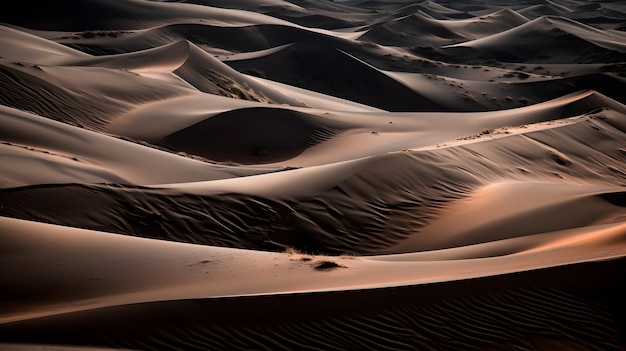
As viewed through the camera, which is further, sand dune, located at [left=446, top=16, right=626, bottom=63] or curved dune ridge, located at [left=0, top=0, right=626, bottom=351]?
sand dune, located at [left=446, top=16, right=626, bottom=63]

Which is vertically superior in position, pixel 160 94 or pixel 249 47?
A: pixel 249 47

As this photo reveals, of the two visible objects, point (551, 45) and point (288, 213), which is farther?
point (551, 45)

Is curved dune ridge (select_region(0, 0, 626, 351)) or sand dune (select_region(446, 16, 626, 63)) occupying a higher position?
sand dune (select_region(446, 16, 626, 63))

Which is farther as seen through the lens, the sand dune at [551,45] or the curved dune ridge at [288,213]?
the sand dune at [551,45]

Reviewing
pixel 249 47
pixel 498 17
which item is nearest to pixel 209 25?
pixel 249 47

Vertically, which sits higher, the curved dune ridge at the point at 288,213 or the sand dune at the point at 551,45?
the sand dune at the point at 551,45

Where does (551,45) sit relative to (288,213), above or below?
above

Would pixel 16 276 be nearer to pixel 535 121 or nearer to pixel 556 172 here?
pixel 556 172

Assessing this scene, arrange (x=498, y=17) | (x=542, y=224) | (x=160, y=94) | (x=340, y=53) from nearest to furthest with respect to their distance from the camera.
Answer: (x=542, y=224) < (x=160, y=94) < (x=340, y=53) < (x=498, y=17)
